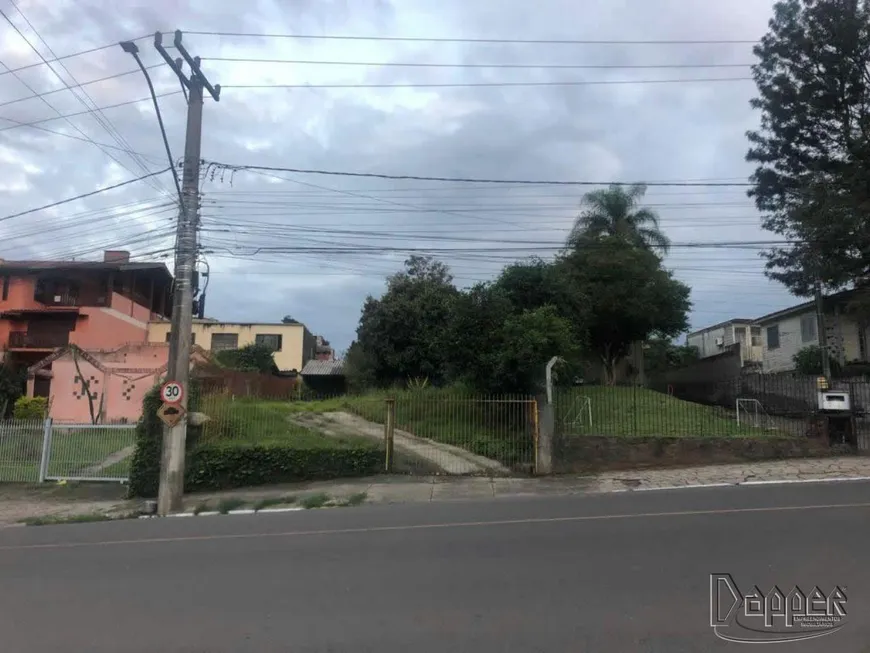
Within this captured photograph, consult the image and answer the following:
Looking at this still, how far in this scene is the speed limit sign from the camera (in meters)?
13.3

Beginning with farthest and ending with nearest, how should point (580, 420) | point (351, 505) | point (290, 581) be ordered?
1. point (580, 420)
2. point (351, 505)
3. point (290, 581)

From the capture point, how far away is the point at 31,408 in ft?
93.6

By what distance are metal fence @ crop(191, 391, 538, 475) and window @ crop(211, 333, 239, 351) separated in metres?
33.1

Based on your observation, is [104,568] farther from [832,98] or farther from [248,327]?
[248,327]

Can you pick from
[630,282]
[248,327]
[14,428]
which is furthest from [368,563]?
[248,327]

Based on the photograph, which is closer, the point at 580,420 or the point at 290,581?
the point at 290,581

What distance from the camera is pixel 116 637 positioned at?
204 inches

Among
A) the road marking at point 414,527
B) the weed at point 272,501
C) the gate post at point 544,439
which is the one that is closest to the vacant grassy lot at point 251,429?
the weed at point 272,501

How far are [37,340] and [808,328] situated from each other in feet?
131

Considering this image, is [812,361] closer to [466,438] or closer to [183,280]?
[466,438]

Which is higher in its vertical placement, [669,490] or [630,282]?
[630,282]

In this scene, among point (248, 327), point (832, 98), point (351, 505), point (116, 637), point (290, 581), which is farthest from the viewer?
point (248, 327)

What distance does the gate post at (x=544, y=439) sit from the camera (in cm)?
1568

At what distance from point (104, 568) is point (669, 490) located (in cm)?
1002
